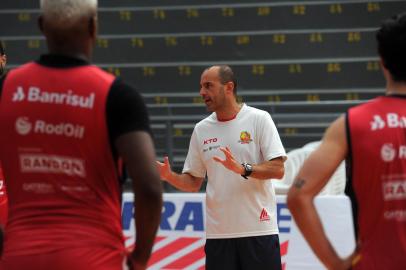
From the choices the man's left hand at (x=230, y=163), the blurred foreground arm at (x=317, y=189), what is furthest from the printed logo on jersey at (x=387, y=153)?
the man's left hand at (x=230, y=163)

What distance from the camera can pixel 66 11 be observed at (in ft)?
11.1

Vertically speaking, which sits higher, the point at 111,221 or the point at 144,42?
the point at 111,221

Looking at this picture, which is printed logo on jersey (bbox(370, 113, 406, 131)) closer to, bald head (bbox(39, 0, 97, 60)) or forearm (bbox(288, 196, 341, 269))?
forearm (bbox(288, 196, 341, 269))

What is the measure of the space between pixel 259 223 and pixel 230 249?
0.92 ft

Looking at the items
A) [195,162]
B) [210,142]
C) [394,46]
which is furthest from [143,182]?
[195,162]

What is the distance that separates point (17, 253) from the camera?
3.30 m

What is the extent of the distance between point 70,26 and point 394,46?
123cm

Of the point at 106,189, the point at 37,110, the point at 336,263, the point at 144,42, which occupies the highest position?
the point at 37,110

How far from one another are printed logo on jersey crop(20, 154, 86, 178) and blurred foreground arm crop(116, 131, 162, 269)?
0.16m

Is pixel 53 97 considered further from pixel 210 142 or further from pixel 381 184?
pixel 210 142

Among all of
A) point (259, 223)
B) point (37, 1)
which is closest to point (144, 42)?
point (37, 1)

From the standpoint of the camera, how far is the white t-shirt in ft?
21.2

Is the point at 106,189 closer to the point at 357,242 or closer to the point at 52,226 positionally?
the point at 52,226

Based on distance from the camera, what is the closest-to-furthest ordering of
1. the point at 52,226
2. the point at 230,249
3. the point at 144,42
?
the point at 52,226 < the point at 230,249 < the point at 144,42
